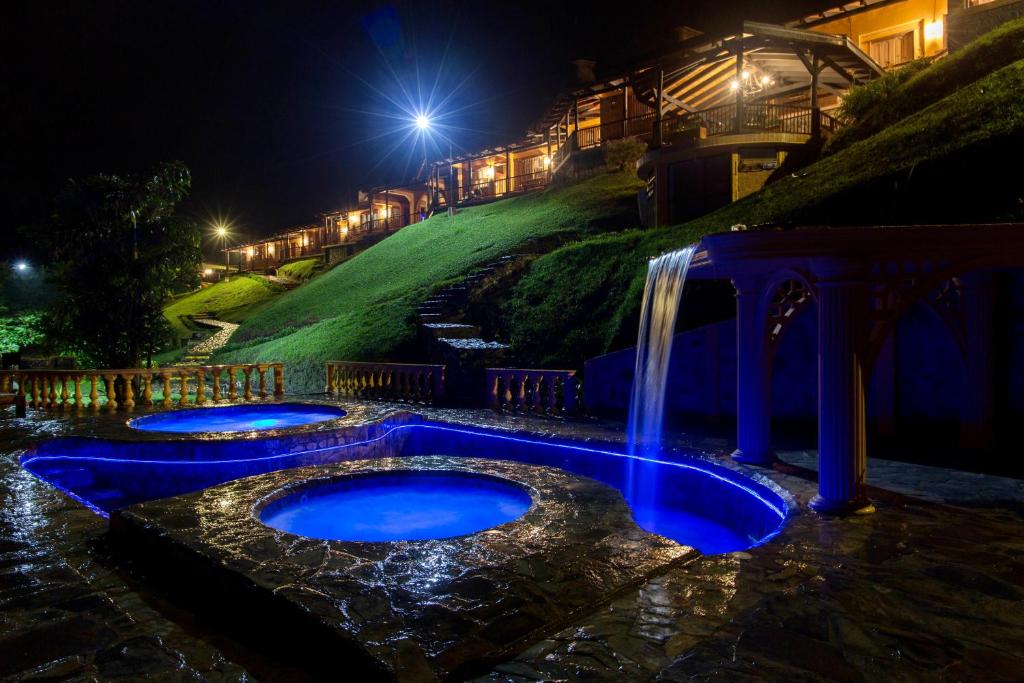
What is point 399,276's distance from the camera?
94.3ft

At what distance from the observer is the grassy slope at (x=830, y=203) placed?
1248 centimetres

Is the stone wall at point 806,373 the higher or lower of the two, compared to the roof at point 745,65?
lower

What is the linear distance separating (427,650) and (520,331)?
14799 mm

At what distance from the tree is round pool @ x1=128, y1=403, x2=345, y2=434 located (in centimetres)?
362

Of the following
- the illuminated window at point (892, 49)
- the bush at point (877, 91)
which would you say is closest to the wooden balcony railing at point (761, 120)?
the bush at point (877, 91)

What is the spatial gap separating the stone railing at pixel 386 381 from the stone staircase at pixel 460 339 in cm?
49

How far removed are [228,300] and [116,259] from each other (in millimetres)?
28148

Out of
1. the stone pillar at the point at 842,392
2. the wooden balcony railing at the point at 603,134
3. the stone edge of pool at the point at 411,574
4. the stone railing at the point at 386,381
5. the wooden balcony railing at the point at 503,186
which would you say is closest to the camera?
the stone edge of pool at the point at 411,574

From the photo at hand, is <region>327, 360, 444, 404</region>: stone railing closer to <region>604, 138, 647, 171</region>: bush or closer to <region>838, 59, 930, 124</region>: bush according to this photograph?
<region>838, 59, 930, 124</region>: bush

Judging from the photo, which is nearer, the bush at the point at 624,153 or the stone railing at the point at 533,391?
the stone railing at the point at 533,391

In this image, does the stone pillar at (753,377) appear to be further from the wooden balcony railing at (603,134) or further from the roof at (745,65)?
the wooden balcony railing at (603,134)

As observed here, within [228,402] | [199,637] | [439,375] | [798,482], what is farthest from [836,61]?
[199,637]

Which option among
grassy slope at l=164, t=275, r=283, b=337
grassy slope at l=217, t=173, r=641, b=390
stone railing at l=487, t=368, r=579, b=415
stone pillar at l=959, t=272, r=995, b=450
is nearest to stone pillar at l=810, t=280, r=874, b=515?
stone pillar at l=959, t=272, r=995, b=450

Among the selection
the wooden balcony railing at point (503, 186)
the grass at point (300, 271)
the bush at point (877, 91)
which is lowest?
the grass at point (300, 271)
